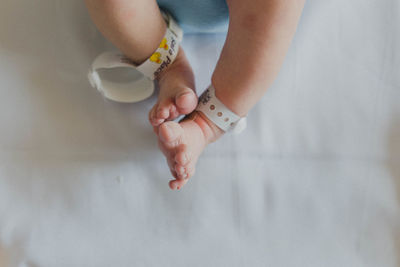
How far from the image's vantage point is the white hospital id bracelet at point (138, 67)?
0.60 meters

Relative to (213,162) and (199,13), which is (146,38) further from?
(213,162)

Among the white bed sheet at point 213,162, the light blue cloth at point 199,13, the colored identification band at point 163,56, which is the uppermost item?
the light blue cloth at point 199,13

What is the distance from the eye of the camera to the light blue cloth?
0.60 meters

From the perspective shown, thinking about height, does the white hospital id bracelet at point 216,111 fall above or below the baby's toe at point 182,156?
above

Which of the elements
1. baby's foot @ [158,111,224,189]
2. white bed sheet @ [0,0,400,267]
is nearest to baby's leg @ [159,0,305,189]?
baby's foot @ [158,111,224,189]

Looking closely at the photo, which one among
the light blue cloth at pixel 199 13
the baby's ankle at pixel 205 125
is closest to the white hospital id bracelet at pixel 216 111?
the baby's ankle at pixel 205 125

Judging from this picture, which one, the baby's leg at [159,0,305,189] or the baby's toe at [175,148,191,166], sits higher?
the baby's leg at [159,0,305,189]

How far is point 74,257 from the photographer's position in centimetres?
59

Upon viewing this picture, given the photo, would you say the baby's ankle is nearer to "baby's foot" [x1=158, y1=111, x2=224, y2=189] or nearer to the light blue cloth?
"baby's foot" [x1=158, y1=111, x2=224, y2=189]

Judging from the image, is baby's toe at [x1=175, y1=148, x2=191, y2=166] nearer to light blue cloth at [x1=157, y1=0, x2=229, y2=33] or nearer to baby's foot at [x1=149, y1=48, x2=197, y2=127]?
baby's foot at [x1=149, y1=48, x2=197, y2=127]

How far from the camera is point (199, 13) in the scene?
62 cm

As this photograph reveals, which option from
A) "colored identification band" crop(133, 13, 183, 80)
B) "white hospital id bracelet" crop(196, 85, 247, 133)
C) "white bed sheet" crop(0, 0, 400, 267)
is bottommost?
"white bed sheet" crop(0, 0, 400, 267)

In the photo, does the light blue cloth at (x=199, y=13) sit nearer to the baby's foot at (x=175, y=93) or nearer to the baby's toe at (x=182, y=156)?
the baby's foot at (x=175, y=93)

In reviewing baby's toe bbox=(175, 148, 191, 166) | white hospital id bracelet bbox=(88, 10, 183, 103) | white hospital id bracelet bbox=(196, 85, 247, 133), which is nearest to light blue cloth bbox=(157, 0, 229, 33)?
white hospital id bracelet bbox=(88, 10, 183, 103)
